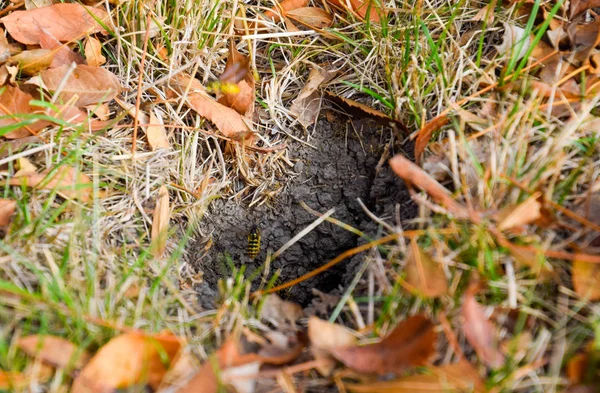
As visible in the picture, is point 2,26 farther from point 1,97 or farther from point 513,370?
point 513,370

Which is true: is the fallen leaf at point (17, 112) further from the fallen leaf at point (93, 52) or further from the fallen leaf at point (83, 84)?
the fallen leaf at point (93, 52)

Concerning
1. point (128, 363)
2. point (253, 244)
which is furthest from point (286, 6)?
point (128, 363)

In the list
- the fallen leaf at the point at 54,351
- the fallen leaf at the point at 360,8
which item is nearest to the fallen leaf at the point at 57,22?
the fallen leaf at the point at 360,8

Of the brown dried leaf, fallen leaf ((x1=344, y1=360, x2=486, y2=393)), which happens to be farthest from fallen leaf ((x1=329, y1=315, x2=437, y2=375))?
the brown dried leaf

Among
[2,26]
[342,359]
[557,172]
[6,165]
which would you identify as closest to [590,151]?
[557,172]

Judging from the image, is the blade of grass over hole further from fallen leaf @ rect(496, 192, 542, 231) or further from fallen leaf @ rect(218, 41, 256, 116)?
fallen leaf @ rect(496, 192, 542, 231)

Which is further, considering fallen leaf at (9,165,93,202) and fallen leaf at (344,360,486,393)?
fallen leaf at (9,165,93,202)

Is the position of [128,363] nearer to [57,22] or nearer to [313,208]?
[313,208]
